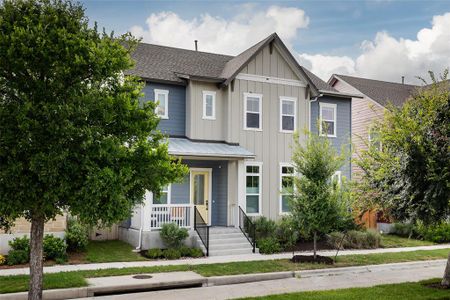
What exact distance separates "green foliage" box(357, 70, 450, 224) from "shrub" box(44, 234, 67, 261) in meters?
8.87

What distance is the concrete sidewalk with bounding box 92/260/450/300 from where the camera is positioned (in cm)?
1063

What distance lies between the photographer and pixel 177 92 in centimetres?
1927

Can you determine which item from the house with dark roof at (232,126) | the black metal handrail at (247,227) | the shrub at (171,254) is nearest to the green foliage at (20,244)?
the shrub at (171,254)

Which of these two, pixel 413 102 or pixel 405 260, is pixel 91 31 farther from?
pixel 405 260

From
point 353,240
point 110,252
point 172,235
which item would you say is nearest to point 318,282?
point 172,235

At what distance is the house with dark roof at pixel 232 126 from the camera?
60.9 feet

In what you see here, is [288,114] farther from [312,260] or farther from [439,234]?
[439,234]

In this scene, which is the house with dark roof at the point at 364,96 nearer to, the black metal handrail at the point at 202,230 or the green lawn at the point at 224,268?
the green lawn at the point at 224,268

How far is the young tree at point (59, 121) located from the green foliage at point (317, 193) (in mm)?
7524

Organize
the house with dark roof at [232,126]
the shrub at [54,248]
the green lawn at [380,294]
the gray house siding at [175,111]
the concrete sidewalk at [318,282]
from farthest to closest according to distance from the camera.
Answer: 1. the gray house siding at [175,111]
2. the house with dark roof at [232,126]
3. the shrub at [54,248]
4. the concrete sidewalk at [318,282]
5. the green lawn at [380,294]

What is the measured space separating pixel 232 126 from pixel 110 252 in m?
7.06

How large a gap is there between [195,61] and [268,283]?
12.5 meters

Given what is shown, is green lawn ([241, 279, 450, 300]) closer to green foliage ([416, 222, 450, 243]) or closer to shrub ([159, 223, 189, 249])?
shrub ([159, 223, 189, 249])

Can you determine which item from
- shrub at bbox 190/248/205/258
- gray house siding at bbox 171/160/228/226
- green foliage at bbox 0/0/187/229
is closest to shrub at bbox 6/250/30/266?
shrub at bbox 190/248/205/258
